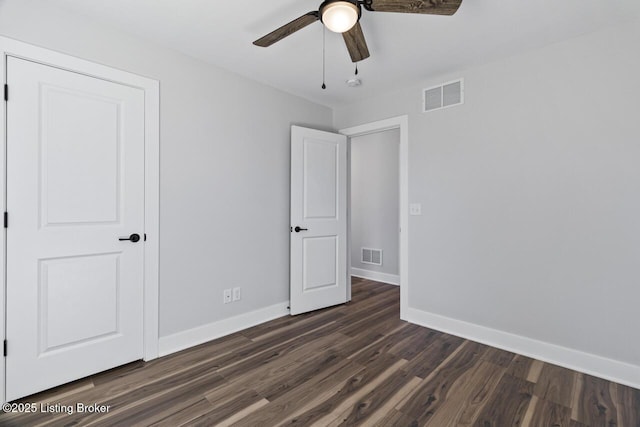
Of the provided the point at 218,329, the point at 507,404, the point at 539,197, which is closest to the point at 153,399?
the point at 218,329

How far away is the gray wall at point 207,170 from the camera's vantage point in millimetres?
2133

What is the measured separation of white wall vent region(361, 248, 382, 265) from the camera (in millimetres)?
4926

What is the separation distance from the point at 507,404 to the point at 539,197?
1554mm

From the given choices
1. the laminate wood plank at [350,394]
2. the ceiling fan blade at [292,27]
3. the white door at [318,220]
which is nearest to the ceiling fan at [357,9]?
the ceiling fan blade at [292,27]

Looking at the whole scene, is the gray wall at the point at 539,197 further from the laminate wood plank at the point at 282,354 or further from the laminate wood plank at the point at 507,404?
the laminate wood plank at the point at 282,354

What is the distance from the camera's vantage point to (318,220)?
3514 mm

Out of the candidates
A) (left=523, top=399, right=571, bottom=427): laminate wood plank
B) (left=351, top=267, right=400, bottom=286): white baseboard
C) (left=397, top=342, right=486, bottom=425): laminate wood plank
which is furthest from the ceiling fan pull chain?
(left=351, top=267, right=400, bottom=286): white baseboard

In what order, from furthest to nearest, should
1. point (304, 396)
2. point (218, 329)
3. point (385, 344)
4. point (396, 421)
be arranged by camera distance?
point (218, 329) < point (385, 344) < point (304, 396) < point (396, 421)

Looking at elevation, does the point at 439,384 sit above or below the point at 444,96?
below

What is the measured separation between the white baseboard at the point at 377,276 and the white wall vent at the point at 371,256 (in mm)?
164

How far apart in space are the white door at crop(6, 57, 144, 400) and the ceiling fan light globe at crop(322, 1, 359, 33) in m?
1.62

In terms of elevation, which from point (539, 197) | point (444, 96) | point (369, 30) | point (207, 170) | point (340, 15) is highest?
point (369, 30)

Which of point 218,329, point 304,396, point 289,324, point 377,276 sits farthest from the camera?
point 377,276

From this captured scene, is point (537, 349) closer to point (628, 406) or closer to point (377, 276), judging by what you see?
point (628, 406)
